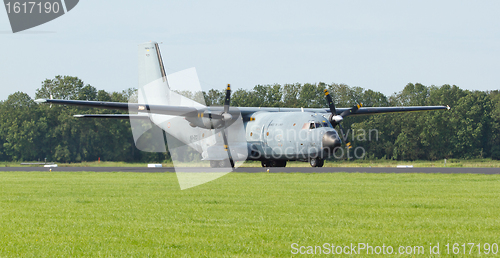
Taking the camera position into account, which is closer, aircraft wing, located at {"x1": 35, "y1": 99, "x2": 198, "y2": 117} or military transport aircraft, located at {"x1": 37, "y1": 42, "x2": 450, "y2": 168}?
aircraft wing, located at {"x1": 35, "y1": 99, "x2": 198, "y2": 117}

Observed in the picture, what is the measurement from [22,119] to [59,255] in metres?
70.4

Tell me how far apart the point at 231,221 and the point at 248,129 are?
23.7 m

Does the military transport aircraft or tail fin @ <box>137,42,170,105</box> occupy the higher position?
tail fin @ <box>137,42,170,105</box>

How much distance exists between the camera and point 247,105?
2778 inches

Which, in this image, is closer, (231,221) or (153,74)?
(231,221)

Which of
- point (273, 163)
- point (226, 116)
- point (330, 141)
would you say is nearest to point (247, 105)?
point (273, 163)

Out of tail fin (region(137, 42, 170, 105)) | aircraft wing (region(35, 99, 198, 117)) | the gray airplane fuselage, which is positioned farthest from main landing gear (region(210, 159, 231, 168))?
Answer: tail fin (region(137, 42, 170, 105))

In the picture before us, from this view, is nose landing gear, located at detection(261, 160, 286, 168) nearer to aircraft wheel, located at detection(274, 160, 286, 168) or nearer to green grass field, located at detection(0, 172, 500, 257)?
aircraft wheel, located at detection(274, 160, 286, 168)

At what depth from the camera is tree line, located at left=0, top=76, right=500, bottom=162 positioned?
69.2 meters

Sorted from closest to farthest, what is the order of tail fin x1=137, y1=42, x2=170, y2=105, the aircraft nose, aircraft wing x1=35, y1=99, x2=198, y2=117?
the aircraft nose → aircraft wing x1=35, y1=99, x2=198, y2=117 → tail fin x1=137, y1=42, x2=170, y2=105

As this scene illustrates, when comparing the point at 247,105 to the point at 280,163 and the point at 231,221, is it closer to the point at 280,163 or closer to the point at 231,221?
the point at 280,163

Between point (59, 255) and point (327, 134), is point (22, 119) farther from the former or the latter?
point (59, 255)

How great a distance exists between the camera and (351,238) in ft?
28.6

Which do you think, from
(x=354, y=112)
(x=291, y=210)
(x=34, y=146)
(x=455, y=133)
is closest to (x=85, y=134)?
(x=34, y=146)
